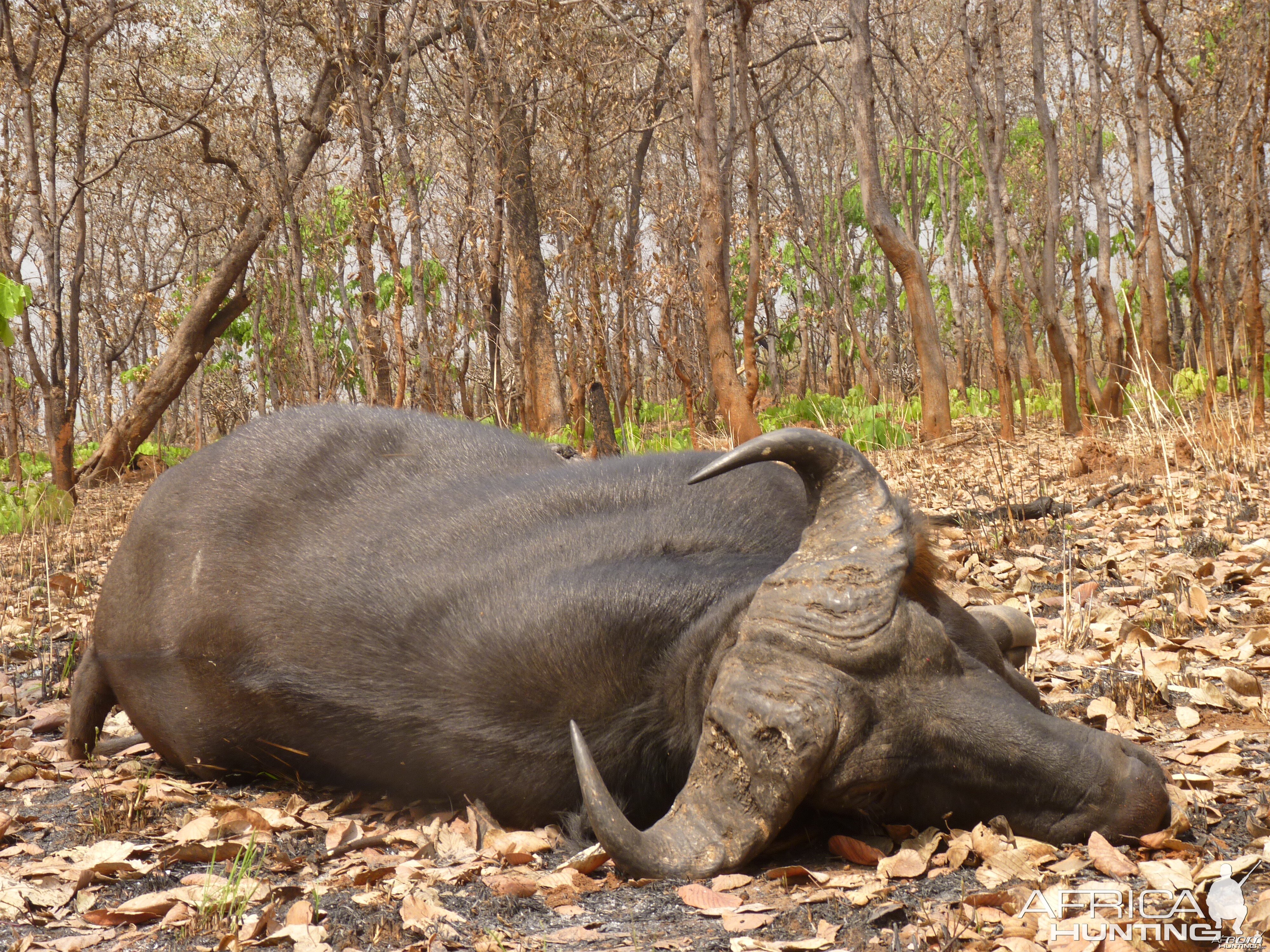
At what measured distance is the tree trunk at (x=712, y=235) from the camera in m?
8.18

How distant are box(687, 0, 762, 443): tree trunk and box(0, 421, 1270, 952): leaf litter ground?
12.7ft

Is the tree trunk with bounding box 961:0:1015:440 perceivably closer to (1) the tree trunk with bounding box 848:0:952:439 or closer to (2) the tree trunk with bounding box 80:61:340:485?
(1) the tree trunk with bounding box 848:0:952:439

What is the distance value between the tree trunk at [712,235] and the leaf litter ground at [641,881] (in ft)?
12.7

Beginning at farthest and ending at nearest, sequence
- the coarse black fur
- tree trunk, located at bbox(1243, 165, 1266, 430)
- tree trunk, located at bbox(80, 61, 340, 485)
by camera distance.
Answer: tree trunk, located at bbox(80, 61, 340, 485)
tree trunk, located at bbox(1243, 165, 1266, 430)
the coarse black fur

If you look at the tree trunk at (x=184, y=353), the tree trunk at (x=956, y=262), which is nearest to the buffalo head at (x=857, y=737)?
the tree trunk at (x=184, y=353)

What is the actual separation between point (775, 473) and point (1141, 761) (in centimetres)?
125

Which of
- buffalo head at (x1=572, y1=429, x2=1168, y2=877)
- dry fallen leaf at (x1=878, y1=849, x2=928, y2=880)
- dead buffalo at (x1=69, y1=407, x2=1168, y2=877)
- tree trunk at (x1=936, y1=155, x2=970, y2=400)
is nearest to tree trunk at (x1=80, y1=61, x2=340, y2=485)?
dead buffalo at (x1=69, y1=407, x2=1168, y2=877)

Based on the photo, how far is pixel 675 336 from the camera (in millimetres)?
8633

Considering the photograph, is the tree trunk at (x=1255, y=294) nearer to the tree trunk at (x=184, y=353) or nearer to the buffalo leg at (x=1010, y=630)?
the buffalo leg at (x=1010, y=630)

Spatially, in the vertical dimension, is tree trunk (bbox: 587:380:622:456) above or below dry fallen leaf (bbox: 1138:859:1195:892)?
above

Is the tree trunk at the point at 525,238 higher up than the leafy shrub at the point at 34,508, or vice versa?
the tree trunk at the point at 525,238

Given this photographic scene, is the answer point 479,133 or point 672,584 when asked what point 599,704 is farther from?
point 479,133

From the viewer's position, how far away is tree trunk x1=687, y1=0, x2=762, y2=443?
8180 millimetres

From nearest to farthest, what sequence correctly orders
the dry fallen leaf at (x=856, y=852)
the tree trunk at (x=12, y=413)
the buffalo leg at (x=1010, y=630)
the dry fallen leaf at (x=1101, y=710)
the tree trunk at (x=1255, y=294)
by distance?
1. the dry fallen leaf at (x=856, y=852)
2. the dry fallen leaf at (x=1101, y=710)
3. the buffalo leg at (x=1010, y=630)
4. the tree trunk at (x=1255, y=294)
5. the tree trunk at (x=12, y=413)
